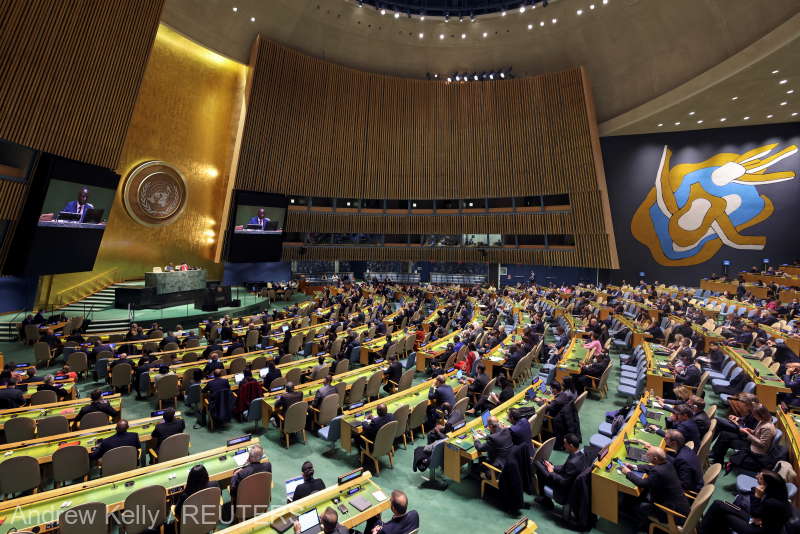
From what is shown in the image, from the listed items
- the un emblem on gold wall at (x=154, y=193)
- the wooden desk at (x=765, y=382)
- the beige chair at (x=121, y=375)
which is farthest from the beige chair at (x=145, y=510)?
the un emblem on gold wall at (x=154, y=193)

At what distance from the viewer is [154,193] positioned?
20312 mm

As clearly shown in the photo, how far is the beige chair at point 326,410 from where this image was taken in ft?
23.0

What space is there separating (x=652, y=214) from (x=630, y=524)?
23.3m

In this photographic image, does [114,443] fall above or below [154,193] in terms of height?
below

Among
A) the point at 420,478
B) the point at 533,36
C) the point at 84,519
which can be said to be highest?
the point at 533,36

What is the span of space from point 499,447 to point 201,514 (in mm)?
3468

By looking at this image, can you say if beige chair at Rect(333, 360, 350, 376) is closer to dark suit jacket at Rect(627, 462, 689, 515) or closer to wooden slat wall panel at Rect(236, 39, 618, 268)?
dark suit jacket at Rect(627, 462, 689, 515)

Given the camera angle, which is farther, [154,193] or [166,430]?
[154,193]

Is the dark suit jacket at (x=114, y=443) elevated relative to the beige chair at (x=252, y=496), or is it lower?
elevated

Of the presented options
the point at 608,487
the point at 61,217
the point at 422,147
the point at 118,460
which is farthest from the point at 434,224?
the point at 118,460

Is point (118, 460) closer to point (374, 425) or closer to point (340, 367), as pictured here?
point (374, 425)

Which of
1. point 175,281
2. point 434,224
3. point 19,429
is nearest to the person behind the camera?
point 19,429

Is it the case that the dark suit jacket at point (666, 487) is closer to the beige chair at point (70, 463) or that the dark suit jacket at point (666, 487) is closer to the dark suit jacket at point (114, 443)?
the dark suit jacket at point (114, 443)

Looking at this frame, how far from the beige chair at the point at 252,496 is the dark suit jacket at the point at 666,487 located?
13.2ft
